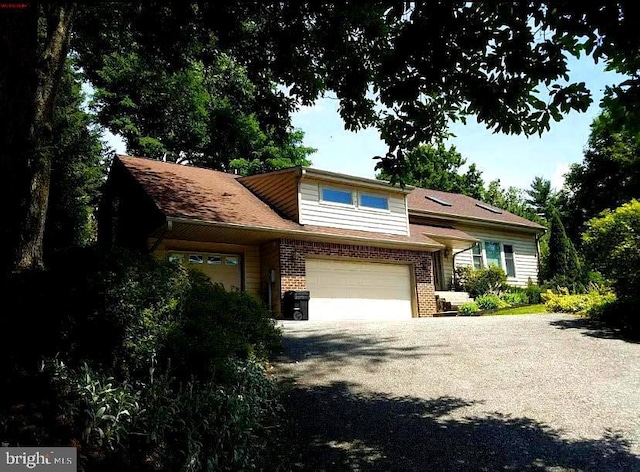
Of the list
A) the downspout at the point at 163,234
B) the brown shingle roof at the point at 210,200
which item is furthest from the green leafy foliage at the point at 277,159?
the downspout at the point at 163,234

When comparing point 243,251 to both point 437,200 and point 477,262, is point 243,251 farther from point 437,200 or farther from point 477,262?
point 477,262

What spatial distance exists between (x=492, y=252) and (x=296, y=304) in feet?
40.0

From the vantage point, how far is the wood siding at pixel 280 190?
14.0 metres

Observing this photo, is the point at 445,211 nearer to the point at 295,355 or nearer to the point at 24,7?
the point at 295,355

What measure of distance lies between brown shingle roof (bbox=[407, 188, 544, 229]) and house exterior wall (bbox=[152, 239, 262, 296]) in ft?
25.0

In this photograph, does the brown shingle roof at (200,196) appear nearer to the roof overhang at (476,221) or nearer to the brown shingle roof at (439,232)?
the brown shingle roof at (439,232)

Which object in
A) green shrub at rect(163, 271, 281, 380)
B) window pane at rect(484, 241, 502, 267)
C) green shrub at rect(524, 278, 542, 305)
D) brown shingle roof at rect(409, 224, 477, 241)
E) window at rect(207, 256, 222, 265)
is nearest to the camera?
green shrub at rect(163, 271, 281, 380)

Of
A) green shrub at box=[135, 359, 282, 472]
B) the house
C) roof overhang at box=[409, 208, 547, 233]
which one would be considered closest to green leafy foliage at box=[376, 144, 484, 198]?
roof overhang at box=[409, 208, 547, 233]

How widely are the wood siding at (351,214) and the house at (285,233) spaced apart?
0.11 feet

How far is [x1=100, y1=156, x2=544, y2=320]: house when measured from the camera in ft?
40.6

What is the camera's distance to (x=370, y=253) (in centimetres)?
1476

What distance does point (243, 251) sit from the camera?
45.3ft

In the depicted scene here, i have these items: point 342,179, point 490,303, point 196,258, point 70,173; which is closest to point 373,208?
point 342,179

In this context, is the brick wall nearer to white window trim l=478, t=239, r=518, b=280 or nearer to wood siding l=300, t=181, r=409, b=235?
wood siding l=300, t=181, r=409, b=235
